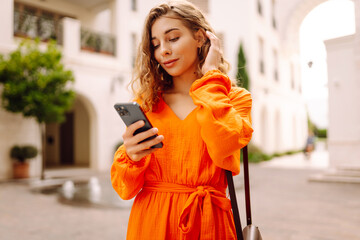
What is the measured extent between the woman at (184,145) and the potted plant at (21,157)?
8832 mm

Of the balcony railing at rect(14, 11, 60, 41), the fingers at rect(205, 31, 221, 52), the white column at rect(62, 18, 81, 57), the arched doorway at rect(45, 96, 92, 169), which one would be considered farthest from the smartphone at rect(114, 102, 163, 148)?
the arched doorway at rect(45, 96, 92, 169)

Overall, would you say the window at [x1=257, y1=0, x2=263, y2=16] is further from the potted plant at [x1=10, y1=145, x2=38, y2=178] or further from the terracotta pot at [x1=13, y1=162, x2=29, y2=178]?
the terracotta pot at [x1=13, y1=162, x2=29, y2=178]

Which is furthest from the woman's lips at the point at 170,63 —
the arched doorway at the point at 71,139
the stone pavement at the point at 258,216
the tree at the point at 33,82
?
the arched doorway at the point at 71,139

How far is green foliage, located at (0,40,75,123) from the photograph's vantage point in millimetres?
8102

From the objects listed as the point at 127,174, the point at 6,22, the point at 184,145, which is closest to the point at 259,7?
the point at 6,22

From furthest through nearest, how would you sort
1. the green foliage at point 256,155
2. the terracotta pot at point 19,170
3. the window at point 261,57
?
the window at point 261,57
the green foliage at point 256,155
the terracotta pot at point 19,170

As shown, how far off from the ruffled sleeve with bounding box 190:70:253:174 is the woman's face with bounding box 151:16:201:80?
12cm

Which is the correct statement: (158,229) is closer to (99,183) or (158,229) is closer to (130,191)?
(130,191)

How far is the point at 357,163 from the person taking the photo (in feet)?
28.3

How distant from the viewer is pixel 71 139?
14.4 meters

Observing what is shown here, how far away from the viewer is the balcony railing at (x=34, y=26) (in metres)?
9.16

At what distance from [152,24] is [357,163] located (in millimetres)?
9077

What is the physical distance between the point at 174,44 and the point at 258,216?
4.22 metres

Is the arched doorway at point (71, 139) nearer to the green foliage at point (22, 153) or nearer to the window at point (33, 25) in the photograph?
the window at point (33, 25)
